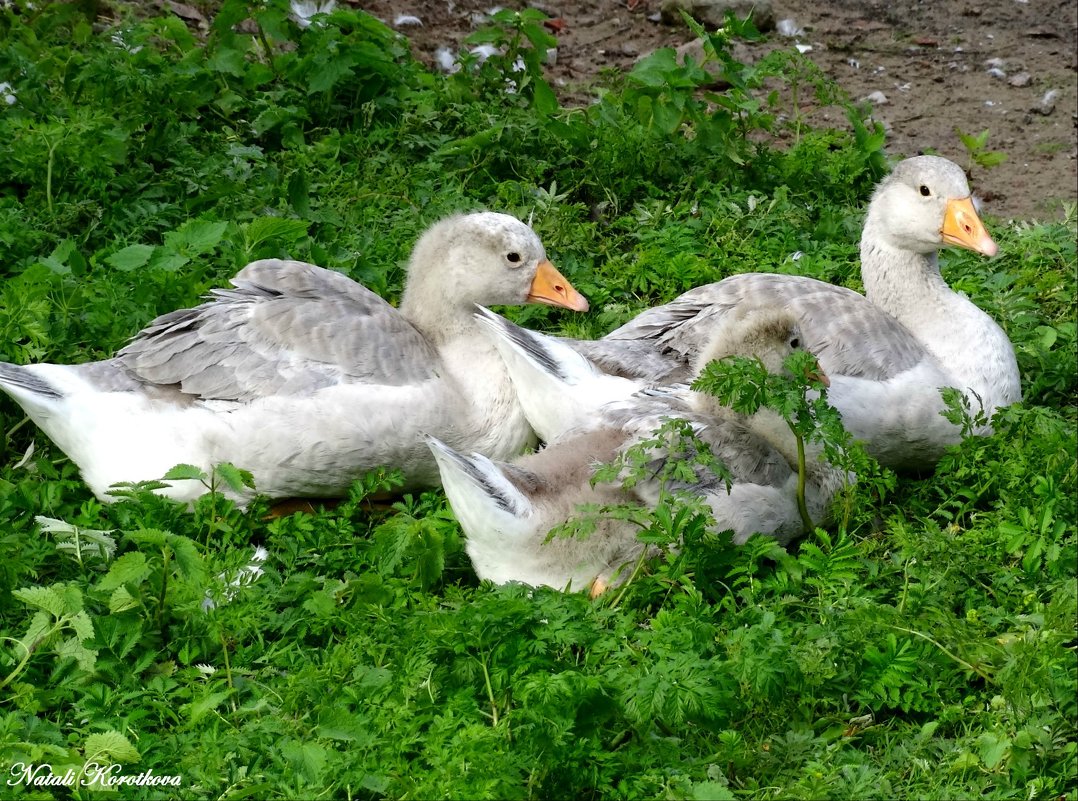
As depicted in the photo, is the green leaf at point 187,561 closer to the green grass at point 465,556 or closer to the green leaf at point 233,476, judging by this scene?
the green grass at point 465,556

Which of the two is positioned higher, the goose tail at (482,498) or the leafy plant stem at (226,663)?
the goose tail at (482,498)

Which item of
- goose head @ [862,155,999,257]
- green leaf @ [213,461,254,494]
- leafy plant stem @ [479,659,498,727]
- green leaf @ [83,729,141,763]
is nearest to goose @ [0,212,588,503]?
green leaf @ [213,461,254,494]

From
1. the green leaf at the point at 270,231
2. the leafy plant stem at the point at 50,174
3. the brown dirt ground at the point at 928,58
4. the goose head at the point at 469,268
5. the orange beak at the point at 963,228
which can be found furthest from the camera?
the brown dirt ground at the point at 928,58

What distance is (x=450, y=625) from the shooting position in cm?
408

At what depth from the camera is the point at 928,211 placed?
21.0 feet

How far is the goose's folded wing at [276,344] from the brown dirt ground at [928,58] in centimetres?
403

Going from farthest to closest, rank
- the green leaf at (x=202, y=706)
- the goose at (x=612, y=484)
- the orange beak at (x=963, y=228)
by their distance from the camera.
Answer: the orange beak at (x=963, y=228) → the goose at (x=612, y=484) → the green leaf at (x=202, y=706)

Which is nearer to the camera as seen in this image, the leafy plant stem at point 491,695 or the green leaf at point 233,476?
the leafy plant stem at point 491,695

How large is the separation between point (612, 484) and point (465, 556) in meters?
0.70

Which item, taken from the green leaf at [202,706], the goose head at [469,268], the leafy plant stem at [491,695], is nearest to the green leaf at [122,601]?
the green leaf at [202,706]

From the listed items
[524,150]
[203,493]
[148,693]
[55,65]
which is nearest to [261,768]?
[148,693]

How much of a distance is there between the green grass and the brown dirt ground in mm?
1161

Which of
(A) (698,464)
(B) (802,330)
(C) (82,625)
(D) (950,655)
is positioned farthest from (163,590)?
(B) (802,330)

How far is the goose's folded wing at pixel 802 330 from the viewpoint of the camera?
5.87 m
